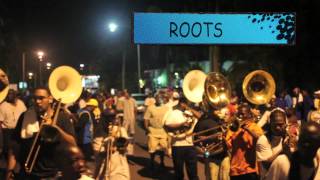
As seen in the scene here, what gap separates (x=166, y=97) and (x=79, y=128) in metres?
3.01

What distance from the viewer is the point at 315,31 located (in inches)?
767

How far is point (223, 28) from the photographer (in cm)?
612

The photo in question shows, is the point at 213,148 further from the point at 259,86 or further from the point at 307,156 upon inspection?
the point at 307,156

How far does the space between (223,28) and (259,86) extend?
4.20 meters

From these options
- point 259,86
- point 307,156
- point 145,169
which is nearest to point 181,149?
point 259,86

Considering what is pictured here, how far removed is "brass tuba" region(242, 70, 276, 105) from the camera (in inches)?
393

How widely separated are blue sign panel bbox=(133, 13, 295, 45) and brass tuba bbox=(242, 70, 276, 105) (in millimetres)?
3899

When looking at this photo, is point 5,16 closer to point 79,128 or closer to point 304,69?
point 304,69

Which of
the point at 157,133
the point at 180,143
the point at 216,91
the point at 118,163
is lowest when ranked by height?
the point at 157,133

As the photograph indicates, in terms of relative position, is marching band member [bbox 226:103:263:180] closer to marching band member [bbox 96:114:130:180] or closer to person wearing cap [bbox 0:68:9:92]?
marching band member [bbox 96:114:130:180]

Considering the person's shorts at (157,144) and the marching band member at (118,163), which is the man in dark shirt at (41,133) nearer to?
the marching band member at (118,163)

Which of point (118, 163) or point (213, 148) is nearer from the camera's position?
point (118, 163)

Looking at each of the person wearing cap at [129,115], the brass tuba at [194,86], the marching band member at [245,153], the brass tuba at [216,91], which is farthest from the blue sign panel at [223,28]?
the person wearing cap at [129,115]

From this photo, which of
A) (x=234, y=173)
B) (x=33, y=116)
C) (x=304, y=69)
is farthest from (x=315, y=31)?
(x=33, y=116)
